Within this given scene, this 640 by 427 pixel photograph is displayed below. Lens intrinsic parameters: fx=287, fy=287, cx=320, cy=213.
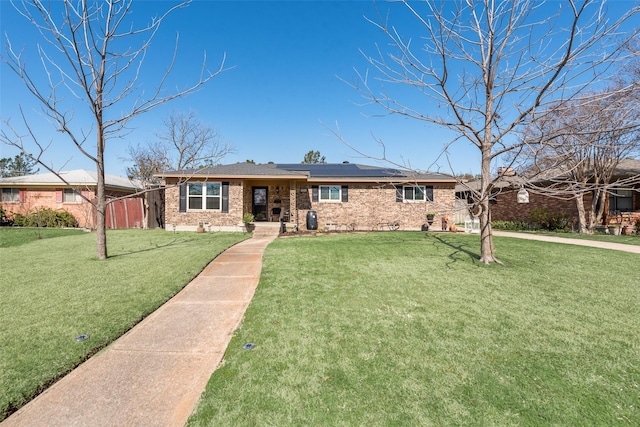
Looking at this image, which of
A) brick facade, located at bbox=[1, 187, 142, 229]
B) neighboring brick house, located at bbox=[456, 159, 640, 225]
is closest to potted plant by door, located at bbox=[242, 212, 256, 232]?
neighboring brick house, located at bbox=[456, 159, 640, 225]

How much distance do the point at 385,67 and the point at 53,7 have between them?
299 inches

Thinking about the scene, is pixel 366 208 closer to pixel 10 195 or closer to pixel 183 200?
pixel 183 200

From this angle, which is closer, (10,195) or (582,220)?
(582,220)

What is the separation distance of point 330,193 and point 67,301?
12.1 meters

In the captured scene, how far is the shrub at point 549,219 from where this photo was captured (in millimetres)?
15779

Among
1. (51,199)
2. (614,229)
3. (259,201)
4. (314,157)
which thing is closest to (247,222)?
(259,201)

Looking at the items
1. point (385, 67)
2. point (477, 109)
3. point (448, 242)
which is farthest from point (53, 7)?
point (448, 242)

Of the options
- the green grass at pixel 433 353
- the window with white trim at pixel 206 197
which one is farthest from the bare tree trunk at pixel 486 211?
the window with white trim at pixel 206 197

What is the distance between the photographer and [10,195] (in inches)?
701

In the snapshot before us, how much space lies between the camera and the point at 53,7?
6488mm

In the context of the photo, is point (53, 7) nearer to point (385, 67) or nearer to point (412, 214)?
point (385, 67)

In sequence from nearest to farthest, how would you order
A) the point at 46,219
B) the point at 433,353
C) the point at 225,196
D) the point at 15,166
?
the point at 433,353 < the point at 225,196 < the point at 46,219 < the point at 15,166

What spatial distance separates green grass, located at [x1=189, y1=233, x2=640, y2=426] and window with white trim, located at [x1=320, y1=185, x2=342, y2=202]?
9.60 meters

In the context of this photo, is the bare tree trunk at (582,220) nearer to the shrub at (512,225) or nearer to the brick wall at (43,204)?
the shrub at (512,225)
